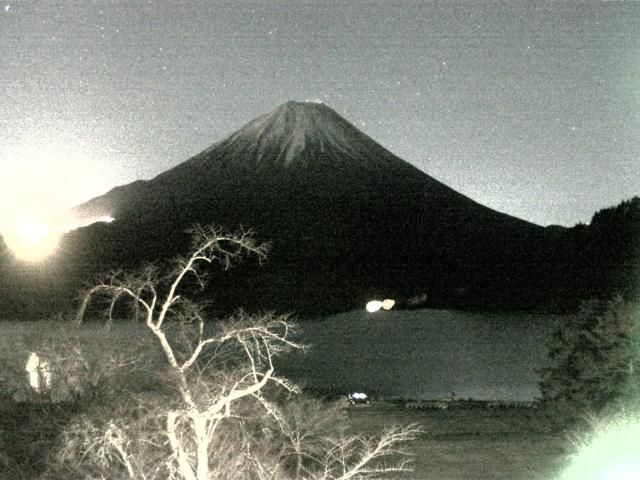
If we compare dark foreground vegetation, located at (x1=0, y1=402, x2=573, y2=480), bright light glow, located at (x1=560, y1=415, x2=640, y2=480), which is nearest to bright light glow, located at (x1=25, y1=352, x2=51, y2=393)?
dark foreground vegetation, located at (x1=0, y1=402, x2=573, y2=480)

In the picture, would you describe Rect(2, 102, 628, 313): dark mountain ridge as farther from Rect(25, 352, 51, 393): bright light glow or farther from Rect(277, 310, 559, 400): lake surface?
Rect(25, 352, 51, 393): bright light glow

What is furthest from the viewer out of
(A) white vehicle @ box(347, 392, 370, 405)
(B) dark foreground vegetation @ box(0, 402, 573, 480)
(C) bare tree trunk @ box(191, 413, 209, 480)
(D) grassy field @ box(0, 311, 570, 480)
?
(A) white vehicle @ box(347, 392, 370, 405)

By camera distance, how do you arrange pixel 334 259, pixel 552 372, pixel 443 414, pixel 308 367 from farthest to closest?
pixel 334 259 < pixel 308 367 < pixel 443 414 < pixel 552 372

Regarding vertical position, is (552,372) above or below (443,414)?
above

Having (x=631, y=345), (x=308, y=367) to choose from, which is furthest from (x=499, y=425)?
(x=308, y=367)

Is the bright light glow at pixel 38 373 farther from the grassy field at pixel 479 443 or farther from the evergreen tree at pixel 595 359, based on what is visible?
the evergreen tree at pixel 595 359

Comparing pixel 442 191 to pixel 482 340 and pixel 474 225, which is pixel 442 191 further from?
pixel 482 340
